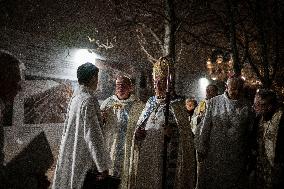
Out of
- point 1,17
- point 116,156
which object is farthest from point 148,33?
point 116,156

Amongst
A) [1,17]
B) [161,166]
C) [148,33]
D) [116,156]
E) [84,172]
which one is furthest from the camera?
[148,33]

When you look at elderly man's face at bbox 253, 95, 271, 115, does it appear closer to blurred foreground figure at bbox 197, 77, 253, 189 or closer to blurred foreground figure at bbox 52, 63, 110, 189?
blurred foreground figure at bbox 197, 77, 253, 189

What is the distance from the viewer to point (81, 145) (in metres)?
4.91

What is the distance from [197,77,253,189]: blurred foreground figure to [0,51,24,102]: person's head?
4.32 meters

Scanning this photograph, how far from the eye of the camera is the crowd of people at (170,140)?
493cm

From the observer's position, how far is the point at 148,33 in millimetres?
14688

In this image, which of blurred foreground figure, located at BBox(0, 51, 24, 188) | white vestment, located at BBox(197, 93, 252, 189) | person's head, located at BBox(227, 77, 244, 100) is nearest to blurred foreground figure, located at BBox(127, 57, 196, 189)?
white vestment, located at BBox(197, 93, 252, 189)

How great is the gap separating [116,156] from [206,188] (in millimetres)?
1768

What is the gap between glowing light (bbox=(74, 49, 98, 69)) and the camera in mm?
10852

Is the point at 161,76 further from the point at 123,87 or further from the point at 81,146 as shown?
the point at 81,146

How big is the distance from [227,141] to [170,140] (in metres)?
1.13

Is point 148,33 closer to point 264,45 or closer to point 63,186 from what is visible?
point 264,45

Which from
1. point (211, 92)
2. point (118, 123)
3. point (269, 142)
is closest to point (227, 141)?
point (269, 142)

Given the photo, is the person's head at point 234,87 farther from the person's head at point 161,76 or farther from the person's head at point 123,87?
the person's head at point 123,87
